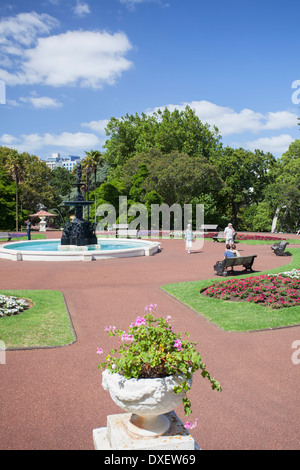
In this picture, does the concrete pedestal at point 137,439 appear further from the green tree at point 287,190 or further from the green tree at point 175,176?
the green tree at point 287,190

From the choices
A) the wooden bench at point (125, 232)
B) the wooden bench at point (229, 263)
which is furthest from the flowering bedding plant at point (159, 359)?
the wooden bench at point (125, 232)

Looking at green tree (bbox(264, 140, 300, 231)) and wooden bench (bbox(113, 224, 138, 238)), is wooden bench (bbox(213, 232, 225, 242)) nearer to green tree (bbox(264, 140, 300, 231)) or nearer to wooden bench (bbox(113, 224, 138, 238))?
wooden bench (bbox(113, 224, 138, 238))

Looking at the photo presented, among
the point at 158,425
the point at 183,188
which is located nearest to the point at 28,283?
the point at 158,425

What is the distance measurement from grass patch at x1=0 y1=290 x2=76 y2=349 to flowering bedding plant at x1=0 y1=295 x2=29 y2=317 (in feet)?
0.67

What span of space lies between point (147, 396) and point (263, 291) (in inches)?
337

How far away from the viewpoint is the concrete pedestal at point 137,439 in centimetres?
338

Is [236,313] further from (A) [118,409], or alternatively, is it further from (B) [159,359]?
(B) [159,359]

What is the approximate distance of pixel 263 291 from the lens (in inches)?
439

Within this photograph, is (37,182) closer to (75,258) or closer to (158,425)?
(75,258)

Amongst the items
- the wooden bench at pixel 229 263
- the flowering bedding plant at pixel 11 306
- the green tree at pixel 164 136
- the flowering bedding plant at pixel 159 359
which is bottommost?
the flowering bedding plant at pixel 11 306

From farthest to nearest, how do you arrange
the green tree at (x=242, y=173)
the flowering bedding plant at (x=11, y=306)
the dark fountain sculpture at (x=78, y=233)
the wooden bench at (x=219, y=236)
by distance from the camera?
the green tree at (x=242, y=173) < the wooden bench at (x=219, y=236) < the dark fountain sculpture at (x=78, y=233) < the flowering bedding plant at (x=11, y=306)

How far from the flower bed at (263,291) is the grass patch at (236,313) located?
0.33 m

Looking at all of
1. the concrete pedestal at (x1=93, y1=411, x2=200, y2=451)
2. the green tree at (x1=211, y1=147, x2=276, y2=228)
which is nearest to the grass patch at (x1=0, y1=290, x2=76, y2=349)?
the concrete pedestal at (x1=93, y1=411, x2=200, y2=451)

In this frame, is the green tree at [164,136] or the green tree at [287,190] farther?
the green tree at [164,136]
